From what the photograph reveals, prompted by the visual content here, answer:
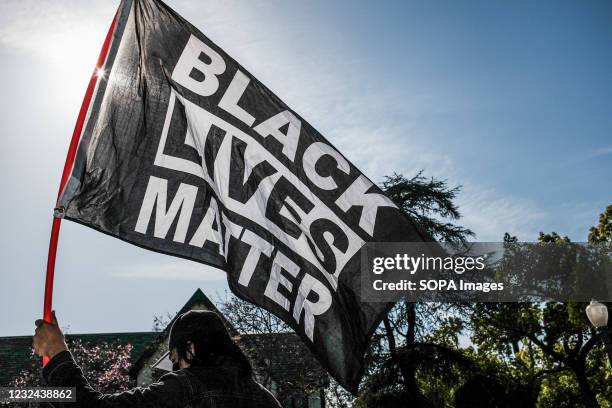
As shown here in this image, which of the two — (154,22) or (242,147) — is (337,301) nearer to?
(242,147)

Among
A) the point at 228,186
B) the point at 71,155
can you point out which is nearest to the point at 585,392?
the point at 228,186

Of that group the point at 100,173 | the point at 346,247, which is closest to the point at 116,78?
the point at 100,173

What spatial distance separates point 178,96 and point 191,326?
2.22 metres

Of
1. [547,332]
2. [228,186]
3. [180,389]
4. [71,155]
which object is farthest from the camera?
[547,332]

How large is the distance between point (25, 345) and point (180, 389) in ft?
114

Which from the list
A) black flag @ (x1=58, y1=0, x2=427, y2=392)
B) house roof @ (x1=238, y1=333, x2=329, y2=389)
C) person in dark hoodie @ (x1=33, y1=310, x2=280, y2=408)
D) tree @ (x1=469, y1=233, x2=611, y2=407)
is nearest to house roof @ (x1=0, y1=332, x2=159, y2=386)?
house roof @ (x1=238, y1=333, x2=329, y2=389)

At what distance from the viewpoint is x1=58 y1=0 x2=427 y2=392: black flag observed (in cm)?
380

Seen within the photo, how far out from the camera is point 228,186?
13.6ft

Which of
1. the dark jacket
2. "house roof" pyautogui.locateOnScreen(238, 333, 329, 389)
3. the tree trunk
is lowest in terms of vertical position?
the tree trunk

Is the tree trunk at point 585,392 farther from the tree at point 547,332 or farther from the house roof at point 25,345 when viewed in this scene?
the house roof at point 25,345

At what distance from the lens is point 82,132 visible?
3803 mm

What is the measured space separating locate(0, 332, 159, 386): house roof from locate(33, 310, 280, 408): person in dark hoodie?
29.7 meters

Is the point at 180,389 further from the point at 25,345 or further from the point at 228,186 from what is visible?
the point at 25,345

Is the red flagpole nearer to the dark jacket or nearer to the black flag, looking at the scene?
the black flag
